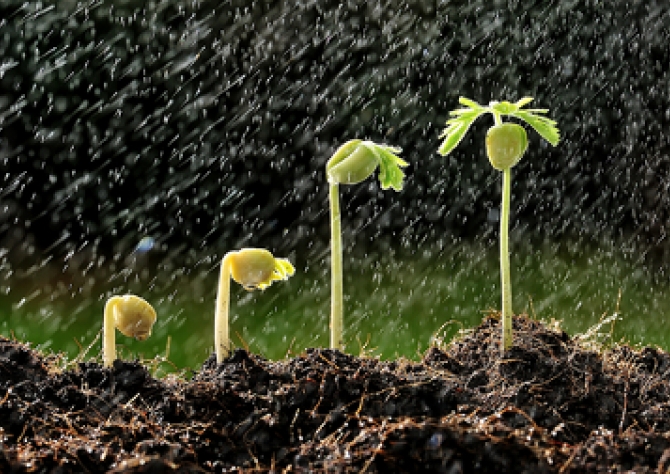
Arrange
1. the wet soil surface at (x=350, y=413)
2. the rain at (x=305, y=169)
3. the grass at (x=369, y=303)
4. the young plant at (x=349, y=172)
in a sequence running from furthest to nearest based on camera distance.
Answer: the rain at (x=305, y=169)
the grass at (x=369, y=303)
the young plant at (x=349, y=172)
the wet soil surface at (x=350, y=413)

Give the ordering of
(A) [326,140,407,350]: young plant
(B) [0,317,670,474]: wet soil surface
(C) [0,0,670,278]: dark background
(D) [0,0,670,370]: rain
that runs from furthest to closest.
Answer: (C) [0,0,670,278]: dark background
(D) [0,0,670,370]: rain
(A) [326,140,407,350]: young plant
(B) [0,317,670,474]: wet soil surface

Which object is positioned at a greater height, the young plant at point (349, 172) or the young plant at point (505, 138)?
the young plant at point (505, 138)

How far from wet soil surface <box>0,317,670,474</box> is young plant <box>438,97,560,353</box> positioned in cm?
10

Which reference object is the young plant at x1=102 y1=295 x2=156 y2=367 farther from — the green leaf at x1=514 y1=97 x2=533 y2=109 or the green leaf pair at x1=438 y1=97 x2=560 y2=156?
the green leaf at x1=514 y1=97 x2=533 y2=109

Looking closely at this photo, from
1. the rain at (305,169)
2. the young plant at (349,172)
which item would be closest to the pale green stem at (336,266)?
the young plant at (349,172)

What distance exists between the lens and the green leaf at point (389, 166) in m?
0.94

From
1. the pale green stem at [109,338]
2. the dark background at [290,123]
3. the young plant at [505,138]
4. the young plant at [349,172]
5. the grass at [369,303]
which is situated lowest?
the pale green stem at [109,338]

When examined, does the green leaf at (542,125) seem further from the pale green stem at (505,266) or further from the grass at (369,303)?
the grass at (369,303)

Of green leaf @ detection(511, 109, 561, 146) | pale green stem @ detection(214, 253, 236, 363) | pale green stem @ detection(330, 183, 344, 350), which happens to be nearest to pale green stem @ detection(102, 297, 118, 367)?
pale green stem @ detection(214, 253, 236, 363)

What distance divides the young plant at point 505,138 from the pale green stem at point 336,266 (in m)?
0.14

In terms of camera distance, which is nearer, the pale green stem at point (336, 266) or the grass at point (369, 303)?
the pale green stem at point (336, 266)

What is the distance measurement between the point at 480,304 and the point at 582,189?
882mm

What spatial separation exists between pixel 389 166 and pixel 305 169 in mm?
1506

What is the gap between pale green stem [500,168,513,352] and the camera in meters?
0.97
